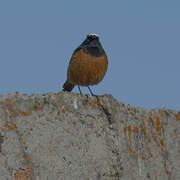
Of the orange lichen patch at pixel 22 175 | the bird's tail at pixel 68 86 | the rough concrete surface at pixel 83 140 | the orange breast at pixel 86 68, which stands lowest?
the orange lichen patch at pixel 22 175

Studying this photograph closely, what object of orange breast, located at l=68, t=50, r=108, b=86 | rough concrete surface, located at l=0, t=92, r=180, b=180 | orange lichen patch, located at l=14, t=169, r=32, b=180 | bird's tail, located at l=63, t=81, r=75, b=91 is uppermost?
orange breast, located at l=68, t=50, r=108, b=86

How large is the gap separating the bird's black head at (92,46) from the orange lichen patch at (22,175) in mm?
3117

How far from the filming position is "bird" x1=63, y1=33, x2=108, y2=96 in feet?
20.4

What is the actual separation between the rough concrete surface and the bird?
1.59m

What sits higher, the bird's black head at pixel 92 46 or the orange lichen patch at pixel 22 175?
the bird's black head at pixel 92 46

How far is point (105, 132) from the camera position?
13.4 ft

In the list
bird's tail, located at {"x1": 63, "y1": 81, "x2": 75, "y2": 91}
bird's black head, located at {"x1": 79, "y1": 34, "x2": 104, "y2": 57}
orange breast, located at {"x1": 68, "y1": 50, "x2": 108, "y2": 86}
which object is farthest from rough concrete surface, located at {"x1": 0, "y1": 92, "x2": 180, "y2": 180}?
bird's tail, located at {"x1": 63, "y1": 81, "x2": 75, "y2": 91}

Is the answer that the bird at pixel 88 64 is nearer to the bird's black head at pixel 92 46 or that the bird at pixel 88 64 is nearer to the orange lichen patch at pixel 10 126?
the bird's black head at pixel 92 46

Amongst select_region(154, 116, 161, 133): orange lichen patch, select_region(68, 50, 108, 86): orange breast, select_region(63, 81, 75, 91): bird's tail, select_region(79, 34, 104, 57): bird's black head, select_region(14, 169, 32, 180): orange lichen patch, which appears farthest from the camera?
select_region(63, 81, 75, 91): bird's tail

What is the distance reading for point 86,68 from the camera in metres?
6.20

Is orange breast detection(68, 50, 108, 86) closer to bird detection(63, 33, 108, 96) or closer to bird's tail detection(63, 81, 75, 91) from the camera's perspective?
bird detection(63, 33, 108, 96)

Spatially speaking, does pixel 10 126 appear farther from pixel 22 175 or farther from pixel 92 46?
pixel 92 46

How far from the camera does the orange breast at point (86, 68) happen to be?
6207 mm

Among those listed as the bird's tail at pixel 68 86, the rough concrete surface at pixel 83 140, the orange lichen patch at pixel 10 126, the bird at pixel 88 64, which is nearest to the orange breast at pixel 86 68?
the bird at pixel 88 64
